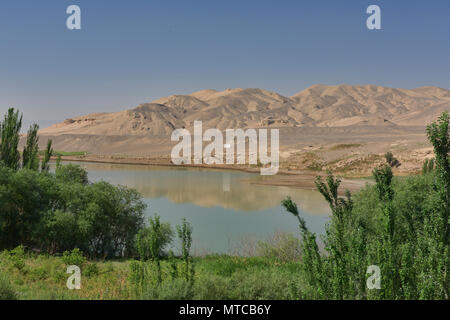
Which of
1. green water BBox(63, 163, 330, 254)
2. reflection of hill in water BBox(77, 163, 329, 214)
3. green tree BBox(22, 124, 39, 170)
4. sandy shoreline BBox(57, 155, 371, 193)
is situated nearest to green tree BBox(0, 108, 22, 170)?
green tree BBox(22, 124, 39, 170)

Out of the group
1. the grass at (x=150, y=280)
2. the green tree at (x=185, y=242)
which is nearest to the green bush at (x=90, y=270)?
the grass at (x=150, y=280)

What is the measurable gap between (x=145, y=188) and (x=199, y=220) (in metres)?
24.2

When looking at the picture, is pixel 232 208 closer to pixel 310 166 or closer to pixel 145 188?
pixel 145 188

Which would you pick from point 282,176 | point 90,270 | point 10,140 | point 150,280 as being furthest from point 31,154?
point 282,176

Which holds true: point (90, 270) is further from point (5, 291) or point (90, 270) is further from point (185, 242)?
point (185, 242)

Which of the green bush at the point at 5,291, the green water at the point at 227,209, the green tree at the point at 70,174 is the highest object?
the green tree at the point at 70,174

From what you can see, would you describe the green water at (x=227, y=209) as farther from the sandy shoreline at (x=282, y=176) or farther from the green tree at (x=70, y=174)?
the green tree at (x=70, y=174)

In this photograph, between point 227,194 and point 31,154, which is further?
point 227,194

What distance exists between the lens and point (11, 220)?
20.6 meters

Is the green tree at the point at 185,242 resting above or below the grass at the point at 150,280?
above

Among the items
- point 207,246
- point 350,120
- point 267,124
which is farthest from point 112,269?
point 350,120

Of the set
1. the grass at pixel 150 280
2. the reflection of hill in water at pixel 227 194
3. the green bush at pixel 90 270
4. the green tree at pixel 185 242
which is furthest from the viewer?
the reflection of hill in water at pixel 227 194

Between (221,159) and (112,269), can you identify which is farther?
(221,159)
